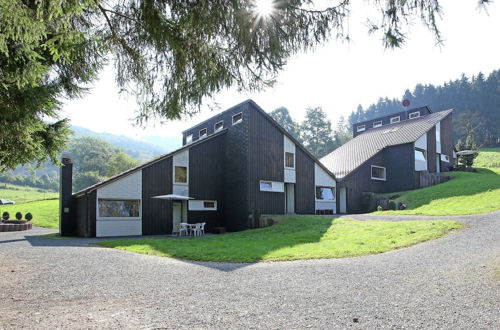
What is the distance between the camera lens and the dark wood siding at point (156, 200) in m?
19.4

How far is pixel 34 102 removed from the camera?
6.90m

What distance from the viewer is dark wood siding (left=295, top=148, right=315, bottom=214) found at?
76.9 feet

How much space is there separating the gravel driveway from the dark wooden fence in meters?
19.9

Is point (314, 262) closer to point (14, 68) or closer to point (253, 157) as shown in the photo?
point (14, 68)

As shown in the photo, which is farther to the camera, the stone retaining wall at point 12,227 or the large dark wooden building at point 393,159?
the large dark wooden building at point 393,159

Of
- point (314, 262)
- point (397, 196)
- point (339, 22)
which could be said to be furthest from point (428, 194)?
point (339, 22)

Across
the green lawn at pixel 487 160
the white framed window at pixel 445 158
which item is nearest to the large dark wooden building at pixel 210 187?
the white framed window at pixel 445 158

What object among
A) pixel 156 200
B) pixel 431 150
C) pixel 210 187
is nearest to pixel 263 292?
pixel 156 200

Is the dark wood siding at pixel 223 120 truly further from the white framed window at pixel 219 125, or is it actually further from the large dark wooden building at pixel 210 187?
the white framed window at pixel 219 125

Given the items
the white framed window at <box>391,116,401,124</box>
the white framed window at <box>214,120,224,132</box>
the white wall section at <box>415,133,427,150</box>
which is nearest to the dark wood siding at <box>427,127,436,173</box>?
the white wall section at <box>415,133,427,150</box>

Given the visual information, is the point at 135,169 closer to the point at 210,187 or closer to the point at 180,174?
the point at 180,174

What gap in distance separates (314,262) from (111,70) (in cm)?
637

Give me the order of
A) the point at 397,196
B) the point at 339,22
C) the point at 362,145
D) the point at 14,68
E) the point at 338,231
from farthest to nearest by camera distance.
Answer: the point at 362,145 → the point at 397,196 → the point at 338,231 → the point at 14,68 → the point at 339,22

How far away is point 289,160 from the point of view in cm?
2328
